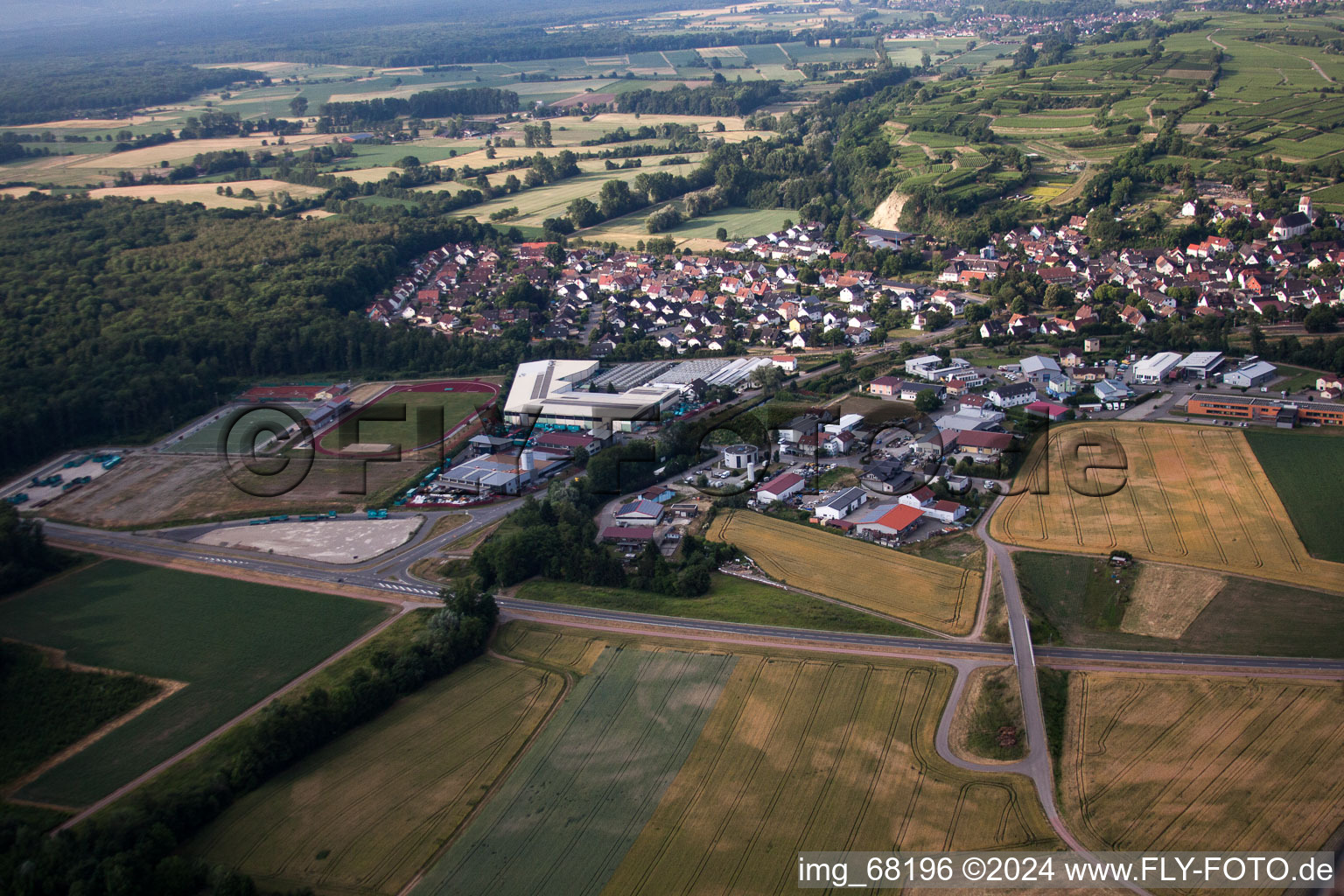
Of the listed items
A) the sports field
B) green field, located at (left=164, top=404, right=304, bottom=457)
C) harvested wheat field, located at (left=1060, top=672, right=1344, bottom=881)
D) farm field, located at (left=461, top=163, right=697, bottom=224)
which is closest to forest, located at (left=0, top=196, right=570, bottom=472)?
green field, located at (left=164, top=404, right=304, bottom=457)

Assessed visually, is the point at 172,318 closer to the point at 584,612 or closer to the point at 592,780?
the point at 584,612

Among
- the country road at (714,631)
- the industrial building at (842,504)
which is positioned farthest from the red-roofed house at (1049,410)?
the industrial building at (842,504)

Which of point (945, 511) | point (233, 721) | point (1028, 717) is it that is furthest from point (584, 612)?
point (945, 511)

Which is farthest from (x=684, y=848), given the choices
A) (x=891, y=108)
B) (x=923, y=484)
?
(x=891, y=108)

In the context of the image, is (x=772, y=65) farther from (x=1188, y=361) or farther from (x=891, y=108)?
(x=1188, y=361)

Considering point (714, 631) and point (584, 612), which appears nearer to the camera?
point (714, 631)

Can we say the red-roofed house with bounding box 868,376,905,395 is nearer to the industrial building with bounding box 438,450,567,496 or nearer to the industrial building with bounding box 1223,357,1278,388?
the industrial building with bounding box 1223,357,1278,388
